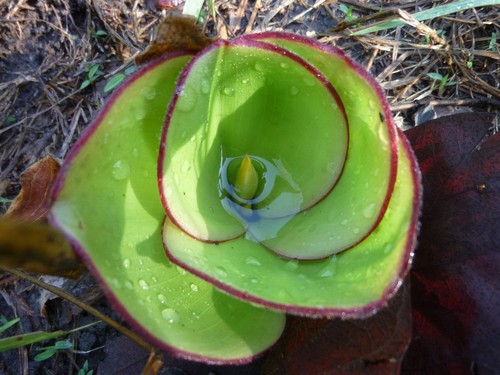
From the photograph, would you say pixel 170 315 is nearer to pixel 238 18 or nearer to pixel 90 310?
pixel 90 310

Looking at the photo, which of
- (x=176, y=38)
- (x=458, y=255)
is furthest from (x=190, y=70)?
(x=458, y=255)

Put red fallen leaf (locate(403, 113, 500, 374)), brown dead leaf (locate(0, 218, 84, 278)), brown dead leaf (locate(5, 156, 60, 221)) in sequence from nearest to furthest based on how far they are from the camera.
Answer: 1. brown dead leaf (locate(0, 218, 84, 278))
2. red fallen leaf (locate(403, 113, 500, 374))
3. brown dead leaf (locate(5, 156, 60, 221))

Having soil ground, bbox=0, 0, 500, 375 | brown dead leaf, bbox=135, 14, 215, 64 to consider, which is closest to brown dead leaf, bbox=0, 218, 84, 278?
brown dead leaf, bbox=135, 14, 215, 64

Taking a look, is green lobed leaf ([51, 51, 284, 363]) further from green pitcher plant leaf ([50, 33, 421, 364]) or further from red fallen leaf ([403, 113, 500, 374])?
red fallen leaf ([403, 113, 500, 374])

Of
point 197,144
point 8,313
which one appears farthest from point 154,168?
point 8,313

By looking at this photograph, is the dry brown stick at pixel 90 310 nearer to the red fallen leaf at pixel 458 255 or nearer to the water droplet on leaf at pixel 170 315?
the water droplet on leaf at pixel 170 315

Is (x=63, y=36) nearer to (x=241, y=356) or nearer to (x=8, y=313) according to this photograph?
(x=8, y=313)

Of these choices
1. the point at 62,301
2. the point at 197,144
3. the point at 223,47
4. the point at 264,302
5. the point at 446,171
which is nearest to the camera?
the point at 264,302
